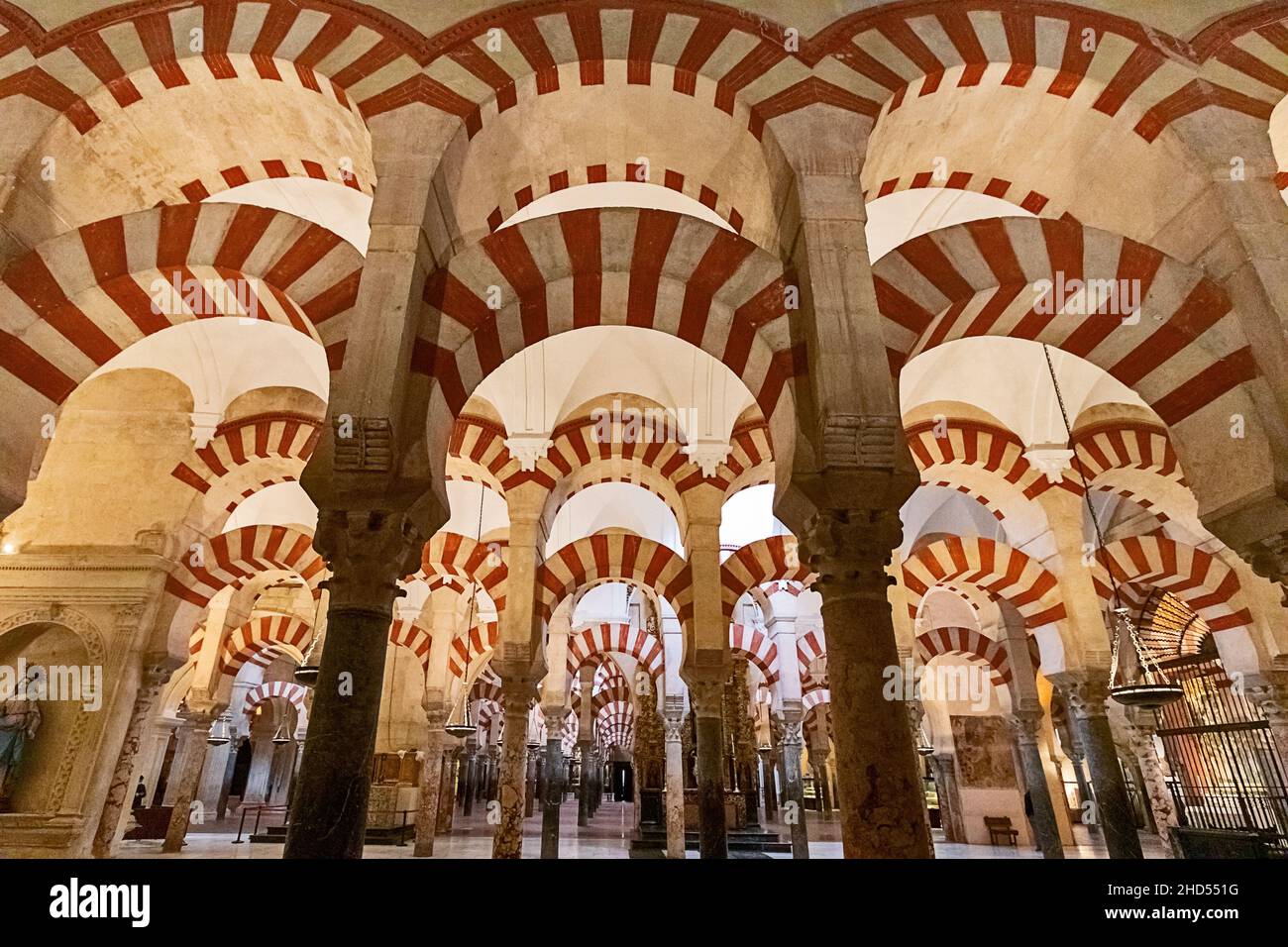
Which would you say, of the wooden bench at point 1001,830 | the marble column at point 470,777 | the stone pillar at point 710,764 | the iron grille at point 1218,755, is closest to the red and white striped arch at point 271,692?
the marble column at point 470,777

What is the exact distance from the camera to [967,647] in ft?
37.9

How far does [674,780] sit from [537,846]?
2476 mm

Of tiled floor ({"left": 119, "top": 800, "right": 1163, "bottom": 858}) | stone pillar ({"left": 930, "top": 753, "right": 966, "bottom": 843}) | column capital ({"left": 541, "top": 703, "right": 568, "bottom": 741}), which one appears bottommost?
tiled floor ({"left": 119, "top": 800, "right": 1163, "bottom": 858})

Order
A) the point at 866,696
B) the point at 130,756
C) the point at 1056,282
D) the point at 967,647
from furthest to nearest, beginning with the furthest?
the point at 967,647 < the point at 130,756 < the point at 1056,282 < the point at 866,696

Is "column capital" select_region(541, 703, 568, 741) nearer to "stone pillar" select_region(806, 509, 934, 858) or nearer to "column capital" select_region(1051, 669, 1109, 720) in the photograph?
"column capital" select_region(1051, 669, 1109, 720)

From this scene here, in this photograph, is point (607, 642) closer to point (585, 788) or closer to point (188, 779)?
point (585, 788)

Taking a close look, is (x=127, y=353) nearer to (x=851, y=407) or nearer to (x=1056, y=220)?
(x=851, y=407)

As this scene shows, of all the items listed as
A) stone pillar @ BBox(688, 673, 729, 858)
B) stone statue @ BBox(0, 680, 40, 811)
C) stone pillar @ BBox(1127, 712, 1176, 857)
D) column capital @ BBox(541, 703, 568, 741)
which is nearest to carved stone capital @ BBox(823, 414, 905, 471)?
stone pillar @ BBox(688, 673, 729, 858)

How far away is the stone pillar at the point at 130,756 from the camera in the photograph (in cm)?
635

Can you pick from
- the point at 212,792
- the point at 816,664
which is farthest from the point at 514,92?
the point at 212,792

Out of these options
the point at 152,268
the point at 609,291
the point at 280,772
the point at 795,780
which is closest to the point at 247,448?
the point at 152,268

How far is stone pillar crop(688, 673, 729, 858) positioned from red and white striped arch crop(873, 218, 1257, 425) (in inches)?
183

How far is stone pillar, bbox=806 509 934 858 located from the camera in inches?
108
